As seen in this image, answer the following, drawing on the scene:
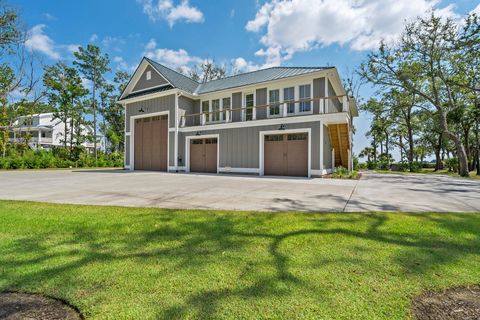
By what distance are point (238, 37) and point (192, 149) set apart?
27.3 ft

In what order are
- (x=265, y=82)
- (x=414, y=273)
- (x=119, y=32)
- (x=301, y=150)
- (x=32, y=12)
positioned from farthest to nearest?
(x=119, y=32), (x=32, y=12), (x=265, y=82), (x=301, y=150), (x=414, y=273)

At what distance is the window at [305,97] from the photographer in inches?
509

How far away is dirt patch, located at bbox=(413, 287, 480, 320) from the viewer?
1.68 metres

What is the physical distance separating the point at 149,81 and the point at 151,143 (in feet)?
15.6

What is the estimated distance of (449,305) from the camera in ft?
5.90

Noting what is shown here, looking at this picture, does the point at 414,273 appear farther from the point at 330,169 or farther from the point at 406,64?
the point at 406,64

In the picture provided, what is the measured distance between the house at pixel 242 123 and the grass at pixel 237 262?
882cm

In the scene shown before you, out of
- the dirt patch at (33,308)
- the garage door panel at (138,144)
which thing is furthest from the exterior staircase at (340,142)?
the garage door panel at (138,144)

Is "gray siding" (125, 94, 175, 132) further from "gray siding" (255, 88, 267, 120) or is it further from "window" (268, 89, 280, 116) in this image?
"window" (268, 89, 280, 116)

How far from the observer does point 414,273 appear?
2.22m

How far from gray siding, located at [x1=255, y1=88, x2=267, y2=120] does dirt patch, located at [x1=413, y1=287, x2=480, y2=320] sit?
12.7m

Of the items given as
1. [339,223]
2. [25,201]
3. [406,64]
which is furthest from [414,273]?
[406,64]

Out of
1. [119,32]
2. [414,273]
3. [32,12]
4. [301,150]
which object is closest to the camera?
[414,273]

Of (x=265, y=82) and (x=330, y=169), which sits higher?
(x=265, y=82)
